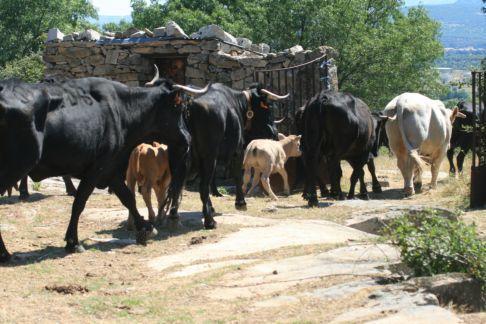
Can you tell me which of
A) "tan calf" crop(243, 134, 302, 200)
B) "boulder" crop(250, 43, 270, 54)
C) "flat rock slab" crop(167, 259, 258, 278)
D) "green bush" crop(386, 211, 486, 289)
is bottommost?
"flat rock slab" crop(167, 259, 258, 278)

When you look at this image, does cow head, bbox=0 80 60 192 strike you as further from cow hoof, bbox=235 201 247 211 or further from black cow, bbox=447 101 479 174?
black cow, bbox=447 101 479 174

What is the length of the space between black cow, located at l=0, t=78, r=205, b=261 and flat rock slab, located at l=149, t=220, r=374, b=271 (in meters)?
1.01

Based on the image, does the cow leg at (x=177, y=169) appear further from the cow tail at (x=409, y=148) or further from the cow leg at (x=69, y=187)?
the cow tail at (x=409, y=148)

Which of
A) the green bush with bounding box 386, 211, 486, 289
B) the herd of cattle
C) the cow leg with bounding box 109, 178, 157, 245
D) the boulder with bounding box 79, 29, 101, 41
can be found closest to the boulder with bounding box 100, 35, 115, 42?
the boulder with bounding box 79, 29, 101, 41

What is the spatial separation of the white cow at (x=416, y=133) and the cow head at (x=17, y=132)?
9002mm

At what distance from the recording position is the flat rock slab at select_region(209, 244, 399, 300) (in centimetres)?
823

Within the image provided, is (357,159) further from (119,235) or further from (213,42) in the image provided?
(119,235)

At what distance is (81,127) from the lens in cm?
1015

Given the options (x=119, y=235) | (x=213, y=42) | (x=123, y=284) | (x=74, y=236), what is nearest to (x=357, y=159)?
(x=213, y=42)

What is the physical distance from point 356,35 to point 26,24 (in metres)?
15.8

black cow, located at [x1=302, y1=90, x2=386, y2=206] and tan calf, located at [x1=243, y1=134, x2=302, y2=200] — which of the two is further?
tan calf, located at [x1=243, y1=134, x2=302, y2=200]

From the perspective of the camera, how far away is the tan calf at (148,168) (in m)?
12.0

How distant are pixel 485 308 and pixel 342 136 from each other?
772 centimetres

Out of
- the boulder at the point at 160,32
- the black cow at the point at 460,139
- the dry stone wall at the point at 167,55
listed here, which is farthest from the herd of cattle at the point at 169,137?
the black cow at the point at 460,139
